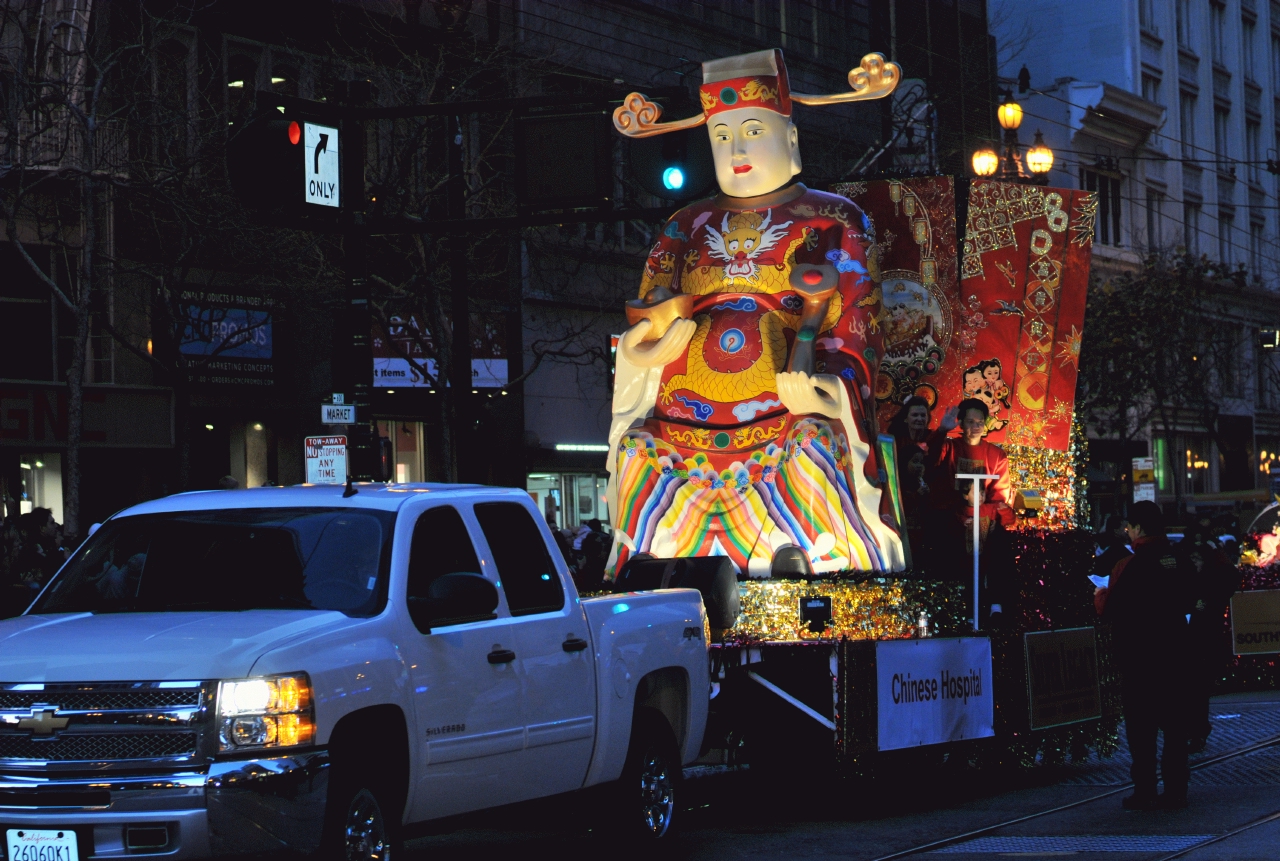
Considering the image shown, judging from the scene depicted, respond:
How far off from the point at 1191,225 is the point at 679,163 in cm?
4496

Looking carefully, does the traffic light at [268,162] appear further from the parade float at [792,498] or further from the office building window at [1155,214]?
the office building window at [1155,214]

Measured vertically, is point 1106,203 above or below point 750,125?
above

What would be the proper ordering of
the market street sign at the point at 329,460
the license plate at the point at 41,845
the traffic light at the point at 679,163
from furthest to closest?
the market street sign at the point at 329,460 < the traffic light at the point at 679,163 < the license plate at the point at 41,845

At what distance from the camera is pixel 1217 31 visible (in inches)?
2383

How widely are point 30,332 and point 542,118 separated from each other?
572 inches

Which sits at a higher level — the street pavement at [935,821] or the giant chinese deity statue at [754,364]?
the giant chinese deity statue at [754,364]

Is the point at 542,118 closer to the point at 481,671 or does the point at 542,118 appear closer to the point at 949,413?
the point at 949,413

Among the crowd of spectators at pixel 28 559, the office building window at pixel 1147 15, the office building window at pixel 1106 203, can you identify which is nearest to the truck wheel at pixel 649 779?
the crowd of spectators at pixel 28 559

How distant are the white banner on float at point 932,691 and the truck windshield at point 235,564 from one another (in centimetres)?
432

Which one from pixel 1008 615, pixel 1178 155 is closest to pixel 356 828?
pixel 1008 615

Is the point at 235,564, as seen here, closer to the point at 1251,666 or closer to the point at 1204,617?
the point at 1204,617

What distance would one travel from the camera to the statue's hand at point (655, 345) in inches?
538

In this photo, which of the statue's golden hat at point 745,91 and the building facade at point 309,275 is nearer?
the statue's golden hat at point 745,91

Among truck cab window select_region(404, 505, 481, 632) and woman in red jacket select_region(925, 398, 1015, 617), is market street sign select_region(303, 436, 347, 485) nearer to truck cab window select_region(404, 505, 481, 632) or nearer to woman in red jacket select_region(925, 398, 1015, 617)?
woman in red jacket select_region(925, 398, 1015, 617)
